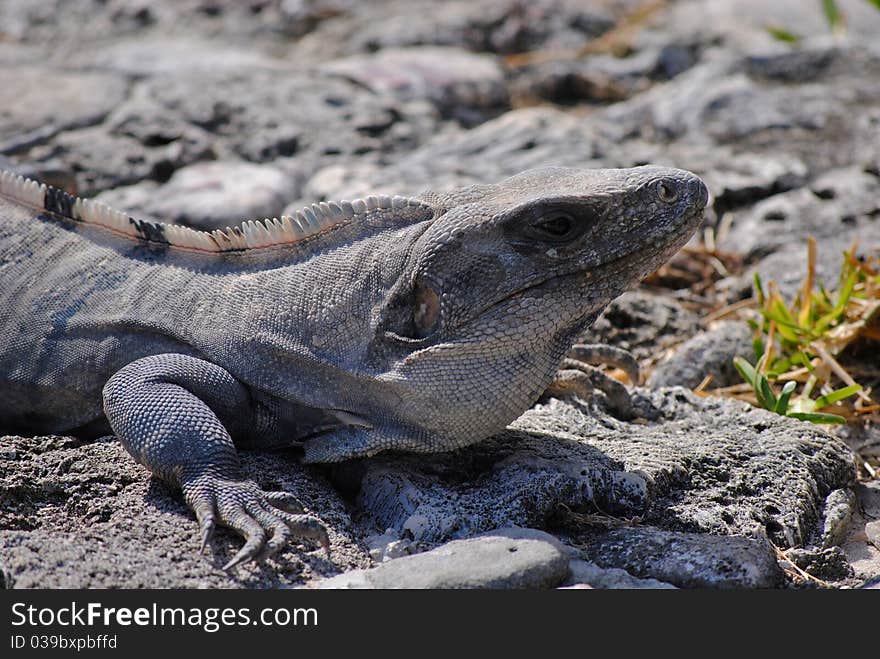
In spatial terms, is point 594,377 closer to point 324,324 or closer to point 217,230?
point 324,324

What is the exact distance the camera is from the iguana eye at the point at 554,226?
3896 mm

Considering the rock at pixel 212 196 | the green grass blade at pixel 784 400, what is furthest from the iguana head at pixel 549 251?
the rock at pixel 212 196

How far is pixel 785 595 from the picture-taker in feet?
11.3

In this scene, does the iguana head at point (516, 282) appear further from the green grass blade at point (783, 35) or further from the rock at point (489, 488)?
the green grass blade at point (783, 35)

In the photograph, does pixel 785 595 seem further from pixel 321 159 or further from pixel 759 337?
pixel 321 159

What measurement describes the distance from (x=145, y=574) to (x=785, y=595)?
2.01m

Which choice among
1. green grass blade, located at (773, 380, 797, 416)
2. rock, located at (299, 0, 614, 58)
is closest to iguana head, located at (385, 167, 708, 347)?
green grass blade, located at (773, 380, 797, 416)

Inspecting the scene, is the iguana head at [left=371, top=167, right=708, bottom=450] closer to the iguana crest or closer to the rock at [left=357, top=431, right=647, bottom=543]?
the rock at [left=357, top=431, right=647, bottom=543]

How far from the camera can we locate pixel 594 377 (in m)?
4.95

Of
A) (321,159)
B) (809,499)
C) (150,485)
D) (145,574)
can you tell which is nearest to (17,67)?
(321,159)

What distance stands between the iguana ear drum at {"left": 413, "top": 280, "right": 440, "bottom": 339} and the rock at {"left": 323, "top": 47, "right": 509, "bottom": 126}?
500 centimetres

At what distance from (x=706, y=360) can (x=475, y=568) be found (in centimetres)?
→ 273

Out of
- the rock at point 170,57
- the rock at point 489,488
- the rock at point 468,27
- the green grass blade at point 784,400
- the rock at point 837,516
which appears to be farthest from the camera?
the rock at point 468,27

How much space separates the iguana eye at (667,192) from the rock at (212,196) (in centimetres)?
345
